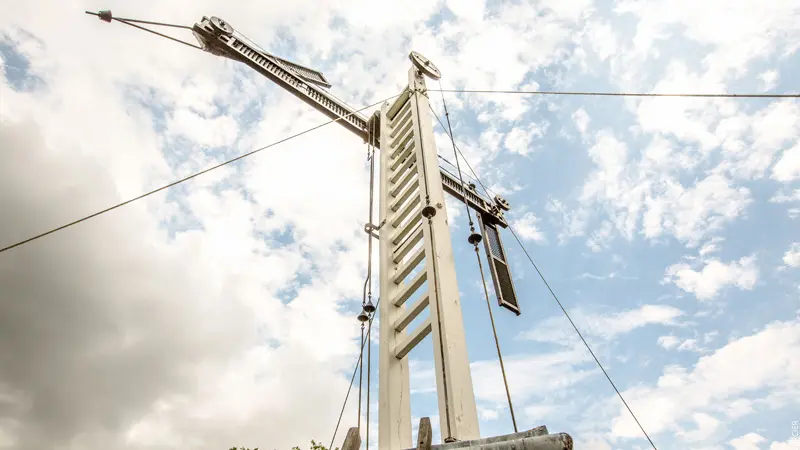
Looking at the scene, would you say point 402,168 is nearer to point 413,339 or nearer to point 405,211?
point 405,211

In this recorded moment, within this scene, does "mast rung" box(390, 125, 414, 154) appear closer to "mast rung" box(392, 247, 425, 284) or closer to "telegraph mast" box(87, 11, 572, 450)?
"telegraph mast" box(87, 11, 572, 450)

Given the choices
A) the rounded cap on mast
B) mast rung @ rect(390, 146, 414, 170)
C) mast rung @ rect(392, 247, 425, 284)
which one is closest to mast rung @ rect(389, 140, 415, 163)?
mast rung @ rect(390, 146, 414, 170)

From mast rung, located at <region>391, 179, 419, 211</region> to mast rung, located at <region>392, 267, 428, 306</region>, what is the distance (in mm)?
1436

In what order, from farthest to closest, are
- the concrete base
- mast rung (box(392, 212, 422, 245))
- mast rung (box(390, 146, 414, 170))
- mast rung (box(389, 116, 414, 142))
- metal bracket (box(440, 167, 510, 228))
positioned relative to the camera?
metal bracket (box(440, 167, 510, 228)), mast rung (box(389, 116, 414, 142)), mast rung (box(390, 146, 414, 170)), mast rung (box(392, 212, 422, 245)), the concrete base

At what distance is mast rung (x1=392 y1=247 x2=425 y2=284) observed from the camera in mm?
5250

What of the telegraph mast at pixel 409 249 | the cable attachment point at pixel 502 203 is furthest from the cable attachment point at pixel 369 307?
the cable attachment point at pixel 502 203

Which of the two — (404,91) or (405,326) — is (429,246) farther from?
(404,91)

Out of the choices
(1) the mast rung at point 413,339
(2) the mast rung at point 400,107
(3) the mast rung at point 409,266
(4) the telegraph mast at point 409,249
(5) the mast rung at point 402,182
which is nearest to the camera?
(4) the telegraph mast at point 409,249

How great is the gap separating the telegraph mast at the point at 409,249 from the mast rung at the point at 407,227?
0.04 ft

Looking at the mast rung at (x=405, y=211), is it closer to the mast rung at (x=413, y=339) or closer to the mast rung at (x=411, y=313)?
the mast rung at (x=411, y=313)

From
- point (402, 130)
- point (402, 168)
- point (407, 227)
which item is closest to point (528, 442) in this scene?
point (407, 227)

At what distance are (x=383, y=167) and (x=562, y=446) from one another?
5.26 metres

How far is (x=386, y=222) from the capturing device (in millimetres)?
6105

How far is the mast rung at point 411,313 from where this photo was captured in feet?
15.7
